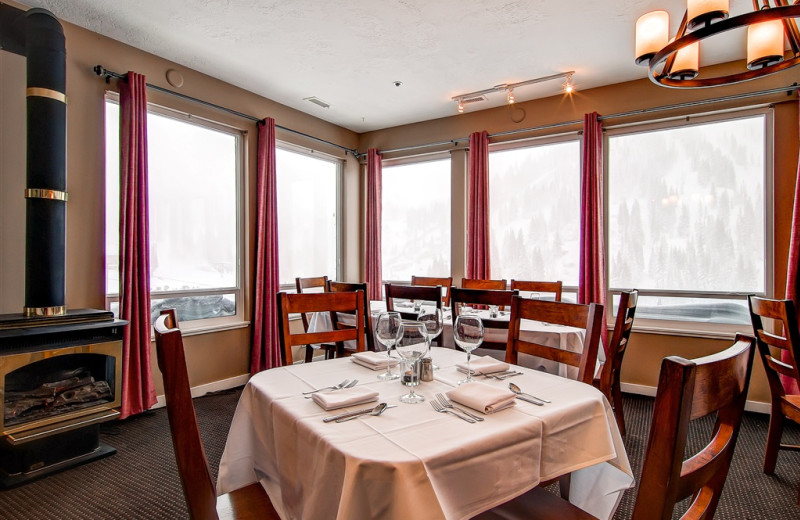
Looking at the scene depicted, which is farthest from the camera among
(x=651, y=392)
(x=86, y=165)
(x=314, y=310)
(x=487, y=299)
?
(x=651, y=392)

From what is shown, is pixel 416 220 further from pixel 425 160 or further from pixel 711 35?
pixel 711 35

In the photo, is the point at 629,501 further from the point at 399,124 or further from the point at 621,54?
the point at 399,124

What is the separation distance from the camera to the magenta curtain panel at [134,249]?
9.66 feet

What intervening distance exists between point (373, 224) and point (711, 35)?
402 centimetres

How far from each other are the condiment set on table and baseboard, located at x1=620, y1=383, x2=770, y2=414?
2.90 metres

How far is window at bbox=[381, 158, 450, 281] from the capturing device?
16.2 ft

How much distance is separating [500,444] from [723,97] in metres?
3.94

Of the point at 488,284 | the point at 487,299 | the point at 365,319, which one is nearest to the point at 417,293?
the point at 365,319

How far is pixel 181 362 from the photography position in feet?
2.76

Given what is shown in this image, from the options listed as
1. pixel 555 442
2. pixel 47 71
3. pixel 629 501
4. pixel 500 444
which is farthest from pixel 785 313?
pixel 47 71

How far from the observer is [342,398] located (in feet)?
3.56

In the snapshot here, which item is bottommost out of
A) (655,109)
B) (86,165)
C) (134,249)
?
(134,249)

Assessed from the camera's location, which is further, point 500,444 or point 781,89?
point 781,89

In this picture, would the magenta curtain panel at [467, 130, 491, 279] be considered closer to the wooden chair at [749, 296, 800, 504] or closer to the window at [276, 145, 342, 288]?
the window at [276, 145, 342, 288]
